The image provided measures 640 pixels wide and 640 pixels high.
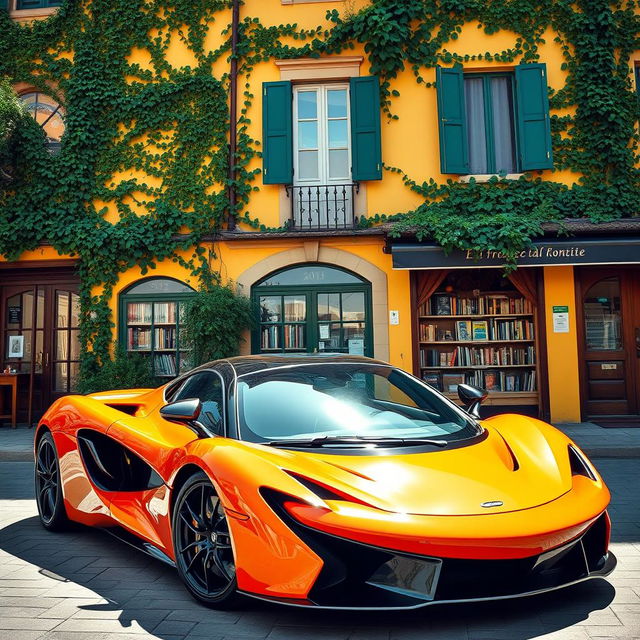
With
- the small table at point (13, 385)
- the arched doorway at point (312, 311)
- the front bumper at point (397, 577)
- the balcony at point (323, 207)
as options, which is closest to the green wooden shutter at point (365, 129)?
the balcony at point (323, 207)

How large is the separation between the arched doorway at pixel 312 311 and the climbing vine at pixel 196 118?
3.88ft

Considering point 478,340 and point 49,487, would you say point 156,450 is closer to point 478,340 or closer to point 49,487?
point 49,487

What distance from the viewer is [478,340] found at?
11.3 metres

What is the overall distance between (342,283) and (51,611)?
853cm

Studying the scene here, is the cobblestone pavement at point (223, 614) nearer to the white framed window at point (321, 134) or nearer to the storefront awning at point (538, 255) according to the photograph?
the storefront awning at point (538, 255)

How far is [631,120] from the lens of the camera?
10.8 meters

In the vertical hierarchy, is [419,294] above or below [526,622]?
above

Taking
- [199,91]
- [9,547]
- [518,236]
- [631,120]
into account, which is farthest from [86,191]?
[631,120]

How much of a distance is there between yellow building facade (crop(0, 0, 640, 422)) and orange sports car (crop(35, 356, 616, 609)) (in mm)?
6973

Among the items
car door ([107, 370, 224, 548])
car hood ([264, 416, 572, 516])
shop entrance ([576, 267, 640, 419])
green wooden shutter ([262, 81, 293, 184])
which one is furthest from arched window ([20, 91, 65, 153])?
car hood ([264, 416, 572, 516])

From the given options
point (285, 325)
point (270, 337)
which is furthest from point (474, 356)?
point (270, 337)

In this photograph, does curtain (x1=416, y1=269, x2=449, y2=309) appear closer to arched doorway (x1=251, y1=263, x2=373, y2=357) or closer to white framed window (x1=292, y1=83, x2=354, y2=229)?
arched doorway (x1=251, y1=263, x2=373, y2=357)

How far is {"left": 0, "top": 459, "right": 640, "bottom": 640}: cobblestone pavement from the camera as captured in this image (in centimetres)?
270

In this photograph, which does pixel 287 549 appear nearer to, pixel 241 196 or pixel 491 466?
pixel 491 466
